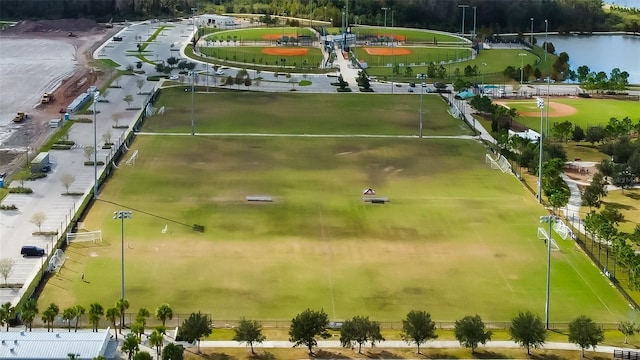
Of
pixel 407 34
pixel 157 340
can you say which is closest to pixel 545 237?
pixel 157 340

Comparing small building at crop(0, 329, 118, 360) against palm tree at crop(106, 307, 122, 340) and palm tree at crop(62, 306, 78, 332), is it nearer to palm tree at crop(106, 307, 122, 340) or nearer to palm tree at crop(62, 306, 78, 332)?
palm tree at crop(106, 307, 122, 340)

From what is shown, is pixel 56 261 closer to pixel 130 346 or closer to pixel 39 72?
pixel 130 346

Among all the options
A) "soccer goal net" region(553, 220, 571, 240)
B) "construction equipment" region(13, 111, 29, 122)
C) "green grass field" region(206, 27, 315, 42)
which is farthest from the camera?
"green grass field" region(206, 27, 315, 42)

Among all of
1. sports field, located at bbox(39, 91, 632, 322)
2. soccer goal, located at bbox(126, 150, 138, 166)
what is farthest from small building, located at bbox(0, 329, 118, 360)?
soccer goal, located at bbox(126, 150, 138, 166)

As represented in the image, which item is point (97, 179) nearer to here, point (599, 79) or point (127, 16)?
point (599, 79)

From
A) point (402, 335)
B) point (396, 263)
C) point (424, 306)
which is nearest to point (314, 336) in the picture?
point (402, 335)

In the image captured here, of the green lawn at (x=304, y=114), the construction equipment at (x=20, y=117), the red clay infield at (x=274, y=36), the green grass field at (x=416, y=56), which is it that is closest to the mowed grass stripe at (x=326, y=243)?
the green lawn at (x=304, y=114)

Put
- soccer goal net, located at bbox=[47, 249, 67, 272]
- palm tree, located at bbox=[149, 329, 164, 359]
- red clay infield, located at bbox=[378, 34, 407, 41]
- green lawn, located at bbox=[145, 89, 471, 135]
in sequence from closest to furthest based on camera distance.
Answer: palm tree, located at bbox=[149, 329, 164, 359]
soccer goal net, located at bbox=[47, 249, 67, 272]
green lawn, located at bbox=[145, 89, 471, 135]
red clay infield, located at bbox=[378, 34, 407, 41]
